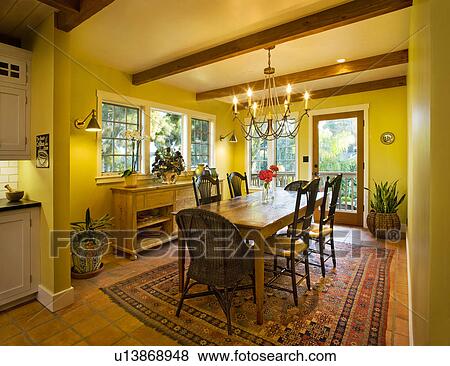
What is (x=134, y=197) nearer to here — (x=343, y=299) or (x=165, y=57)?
(x=165, y=57)

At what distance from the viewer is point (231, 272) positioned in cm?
198

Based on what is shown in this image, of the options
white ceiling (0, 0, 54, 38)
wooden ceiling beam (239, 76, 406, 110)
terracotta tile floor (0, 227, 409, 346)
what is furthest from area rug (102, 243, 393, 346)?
wooden ceiling beam (239, 76, 406, 110)

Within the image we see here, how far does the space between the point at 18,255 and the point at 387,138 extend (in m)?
5.38

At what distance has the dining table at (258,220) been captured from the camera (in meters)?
2.07

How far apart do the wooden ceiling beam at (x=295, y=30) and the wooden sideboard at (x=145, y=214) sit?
64.3 inches

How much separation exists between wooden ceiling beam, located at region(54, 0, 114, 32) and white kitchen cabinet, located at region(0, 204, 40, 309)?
5.09 feet

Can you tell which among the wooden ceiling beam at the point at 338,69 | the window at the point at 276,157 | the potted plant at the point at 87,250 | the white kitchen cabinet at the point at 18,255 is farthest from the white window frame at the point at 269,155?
the white kitchen cabinet at the point at 18,255

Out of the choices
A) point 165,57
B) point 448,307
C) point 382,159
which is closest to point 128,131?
point 165,57

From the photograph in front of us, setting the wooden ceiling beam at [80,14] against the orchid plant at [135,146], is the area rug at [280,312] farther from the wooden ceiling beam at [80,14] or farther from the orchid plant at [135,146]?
the wooden ceiling beam at [80,14]

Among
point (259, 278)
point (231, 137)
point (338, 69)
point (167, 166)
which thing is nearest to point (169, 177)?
point (167, 166)

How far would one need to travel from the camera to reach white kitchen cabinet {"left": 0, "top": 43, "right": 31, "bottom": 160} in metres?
2.34

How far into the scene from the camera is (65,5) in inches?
80.4

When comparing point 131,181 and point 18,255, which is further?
point 131,181

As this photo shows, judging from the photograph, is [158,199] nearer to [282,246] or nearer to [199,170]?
[199,170]
